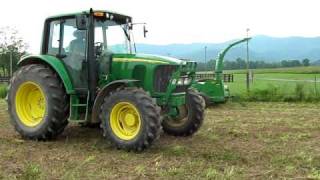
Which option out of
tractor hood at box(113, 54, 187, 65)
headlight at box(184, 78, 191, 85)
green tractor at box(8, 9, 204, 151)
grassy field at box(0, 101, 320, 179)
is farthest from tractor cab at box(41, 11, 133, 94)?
grassy field at box(0, 101, 320, 179)

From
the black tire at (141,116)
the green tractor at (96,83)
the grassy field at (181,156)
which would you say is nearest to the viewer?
the grassy field at (181,156)

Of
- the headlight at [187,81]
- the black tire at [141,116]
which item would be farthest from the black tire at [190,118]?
the black tire at [141,116]

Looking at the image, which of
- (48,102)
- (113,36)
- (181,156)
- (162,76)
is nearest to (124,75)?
(162,76)

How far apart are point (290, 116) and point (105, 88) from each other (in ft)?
21.3

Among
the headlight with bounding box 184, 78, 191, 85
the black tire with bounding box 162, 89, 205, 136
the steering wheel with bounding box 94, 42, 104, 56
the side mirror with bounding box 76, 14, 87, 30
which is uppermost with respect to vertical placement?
the side mirror with bounding box 76, 14, 87, 30

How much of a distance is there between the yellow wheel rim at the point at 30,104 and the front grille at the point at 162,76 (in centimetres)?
219

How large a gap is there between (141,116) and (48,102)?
1.89 meters

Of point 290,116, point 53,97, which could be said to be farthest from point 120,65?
point 290,116

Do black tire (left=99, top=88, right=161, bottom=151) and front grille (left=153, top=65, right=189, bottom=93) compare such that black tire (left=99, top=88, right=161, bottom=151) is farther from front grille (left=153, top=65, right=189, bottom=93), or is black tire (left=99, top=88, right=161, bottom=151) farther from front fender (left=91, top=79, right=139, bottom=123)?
front grille (left=153, top=65, right=189, bottom=93)

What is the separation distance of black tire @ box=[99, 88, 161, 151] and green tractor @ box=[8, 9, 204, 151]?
2 cm

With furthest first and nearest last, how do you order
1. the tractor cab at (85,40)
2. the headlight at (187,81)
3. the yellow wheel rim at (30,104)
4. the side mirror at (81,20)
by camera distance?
the yellow wheel rim at (30,104) → the headlight at (187,81) → the tractor cab at (85,40) → the side mirror at (81,20)

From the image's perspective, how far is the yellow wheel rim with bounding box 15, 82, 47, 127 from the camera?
9672 millimetres

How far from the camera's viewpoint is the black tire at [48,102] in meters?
9.03

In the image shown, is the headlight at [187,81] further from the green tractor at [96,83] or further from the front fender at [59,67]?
the front fender at [59,67]
